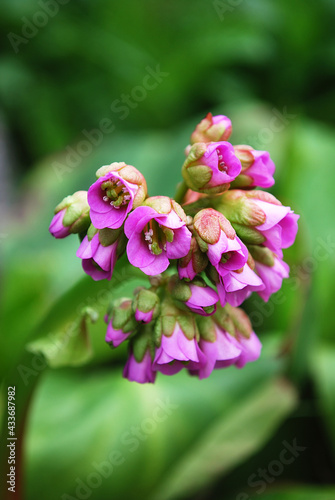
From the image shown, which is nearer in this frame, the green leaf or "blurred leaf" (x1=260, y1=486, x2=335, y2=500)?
the green leaf

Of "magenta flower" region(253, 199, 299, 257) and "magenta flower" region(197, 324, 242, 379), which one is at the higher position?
"magenta flower" region(253, 199, 299, 257)

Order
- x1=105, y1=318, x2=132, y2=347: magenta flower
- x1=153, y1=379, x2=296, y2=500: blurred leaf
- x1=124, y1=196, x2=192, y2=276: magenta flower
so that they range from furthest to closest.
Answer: x1=153, y1=379, x2=296, y2=500: blurred leaf → x1=105, y1=318, x2=132, y2=347: magenta flower → x1=124, y1=196, x2=192, y2=276: magenta flower

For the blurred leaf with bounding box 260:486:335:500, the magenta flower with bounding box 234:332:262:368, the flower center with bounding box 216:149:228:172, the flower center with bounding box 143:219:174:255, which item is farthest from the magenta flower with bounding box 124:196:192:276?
the blurred leaf with bounding box 260:486:335:500

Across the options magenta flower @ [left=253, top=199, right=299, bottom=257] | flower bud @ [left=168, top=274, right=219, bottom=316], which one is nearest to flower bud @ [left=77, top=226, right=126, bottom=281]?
flower bud @ [left=168, top=274, right=219, bottom=316]

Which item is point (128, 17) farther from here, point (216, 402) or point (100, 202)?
point (100, 202)

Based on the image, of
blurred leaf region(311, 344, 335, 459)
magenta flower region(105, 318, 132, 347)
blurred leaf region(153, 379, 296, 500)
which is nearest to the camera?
magenta flower region(105, 318, 132, 347)

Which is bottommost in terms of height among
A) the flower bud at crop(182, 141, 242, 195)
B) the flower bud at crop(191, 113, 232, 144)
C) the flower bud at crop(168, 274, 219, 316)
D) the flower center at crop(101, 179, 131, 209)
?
the flower bud at crop(168, 274, 219, 316)

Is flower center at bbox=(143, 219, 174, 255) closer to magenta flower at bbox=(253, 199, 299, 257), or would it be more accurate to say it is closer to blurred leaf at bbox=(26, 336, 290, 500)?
magenta flower at bbox=(253, 199, 299, 257)

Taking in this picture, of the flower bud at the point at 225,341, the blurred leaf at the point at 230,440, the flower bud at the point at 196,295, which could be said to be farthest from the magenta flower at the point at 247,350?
the blurred leaf at the point at 230,440
